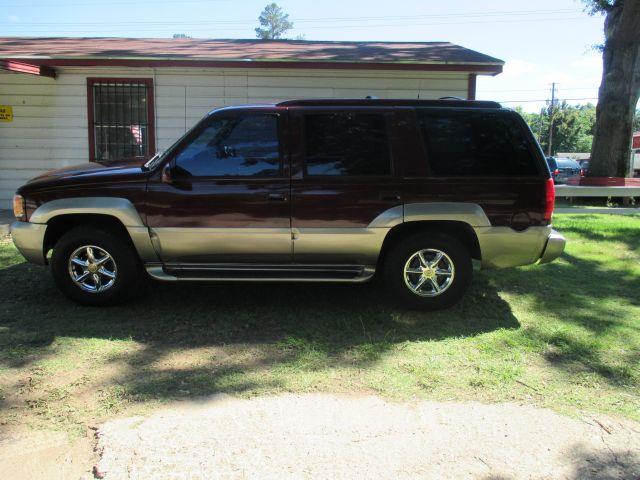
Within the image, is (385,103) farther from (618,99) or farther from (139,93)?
(618,99)

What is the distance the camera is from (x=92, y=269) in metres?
4.92

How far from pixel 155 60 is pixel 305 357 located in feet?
21.2

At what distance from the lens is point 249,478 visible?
269 cm

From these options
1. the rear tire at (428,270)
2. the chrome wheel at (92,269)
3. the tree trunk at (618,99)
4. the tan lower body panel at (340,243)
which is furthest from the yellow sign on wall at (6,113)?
the tree trunk at (618,99)

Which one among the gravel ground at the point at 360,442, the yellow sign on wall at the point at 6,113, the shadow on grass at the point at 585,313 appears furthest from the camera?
the yellow sign on wall at the point at 6,113

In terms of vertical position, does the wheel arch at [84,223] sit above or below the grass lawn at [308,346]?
above

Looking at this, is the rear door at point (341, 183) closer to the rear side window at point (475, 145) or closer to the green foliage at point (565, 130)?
the rear side window at point (475, 145)

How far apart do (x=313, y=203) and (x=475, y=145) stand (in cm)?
157

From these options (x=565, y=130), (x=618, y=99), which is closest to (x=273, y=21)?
(x=565, y=130)

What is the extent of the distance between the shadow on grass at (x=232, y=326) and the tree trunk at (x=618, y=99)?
10.3 metres

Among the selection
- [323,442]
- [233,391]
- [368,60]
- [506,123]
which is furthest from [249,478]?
[368,60]

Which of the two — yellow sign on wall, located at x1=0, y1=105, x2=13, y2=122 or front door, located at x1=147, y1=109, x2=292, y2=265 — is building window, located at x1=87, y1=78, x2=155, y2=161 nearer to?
yellow sign on wall, located at x1=0, y1=105, x2=13, y2=122

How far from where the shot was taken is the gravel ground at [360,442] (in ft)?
9.11

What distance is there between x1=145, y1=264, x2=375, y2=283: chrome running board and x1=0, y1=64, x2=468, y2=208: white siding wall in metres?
5.53
